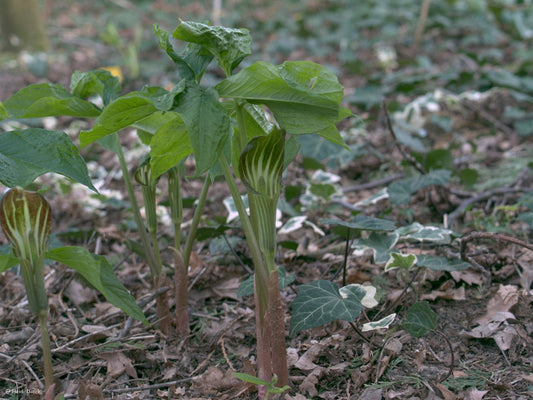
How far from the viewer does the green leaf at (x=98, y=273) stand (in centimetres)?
109

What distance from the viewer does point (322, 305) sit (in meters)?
1.38

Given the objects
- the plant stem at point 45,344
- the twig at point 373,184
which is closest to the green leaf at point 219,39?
the plant stem at point 45,344

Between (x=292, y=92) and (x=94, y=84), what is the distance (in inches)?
23.1

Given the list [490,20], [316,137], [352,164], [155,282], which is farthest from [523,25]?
[155,282]

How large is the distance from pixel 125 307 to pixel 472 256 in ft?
4.35

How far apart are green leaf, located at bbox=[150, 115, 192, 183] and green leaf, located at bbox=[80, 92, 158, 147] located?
0.24 feet

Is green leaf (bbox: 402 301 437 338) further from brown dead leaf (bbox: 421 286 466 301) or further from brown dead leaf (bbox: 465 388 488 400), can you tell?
brown dead leaf (bbox: 421 286 466 301)

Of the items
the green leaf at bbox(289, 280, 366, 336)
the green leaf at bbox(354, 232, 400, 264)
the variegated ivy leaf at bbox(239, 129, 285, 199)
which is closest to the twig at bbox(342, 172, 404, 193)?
the green leaf at bbox(354, 232, 400, 264)

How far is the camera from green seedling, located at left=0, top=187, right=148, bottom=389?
110 cm

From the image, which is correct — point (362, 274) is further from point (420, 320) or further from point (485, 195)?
point (485, 195)

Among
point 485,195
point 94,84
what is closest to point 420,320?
point 94,84

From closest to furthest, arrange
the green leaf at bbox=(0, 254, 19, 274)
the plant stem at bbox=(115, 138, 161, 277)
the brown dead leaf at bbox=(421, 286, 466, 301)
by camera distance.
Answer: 1. the green leaf at bbox=(0, 254, 19, 274)
2. the plant stem at bbox=(115, 138, 161, 277)
3. the brown dead leaf at bbox=(421, 286, 466, 301)

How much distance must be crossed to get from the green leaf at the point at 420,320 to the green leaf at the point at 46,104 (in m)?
0.99

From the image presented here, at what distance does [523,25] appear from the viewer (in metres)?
6.08
